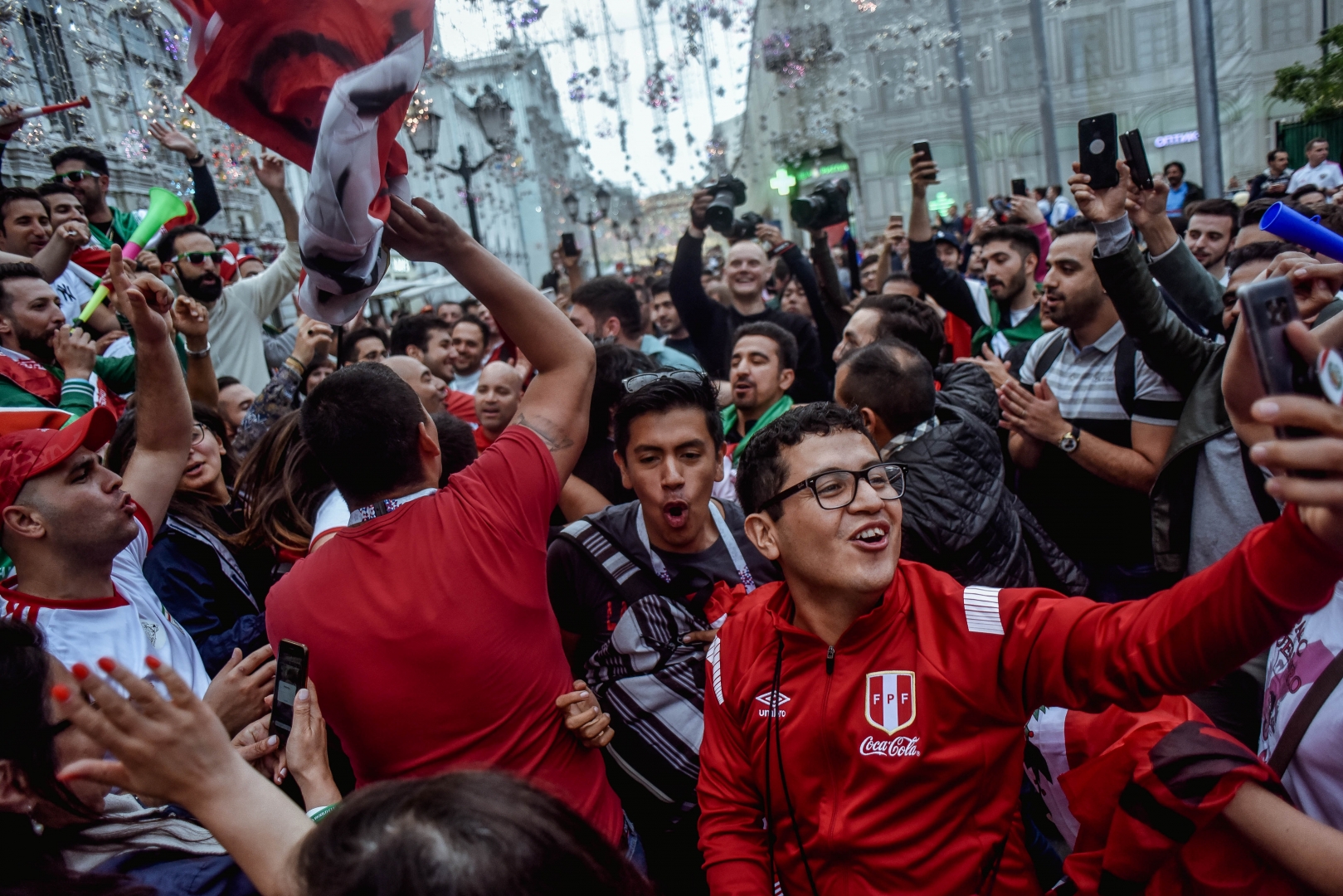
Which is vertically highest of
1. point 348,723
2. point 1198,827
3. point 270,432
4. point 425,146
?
point 425,146

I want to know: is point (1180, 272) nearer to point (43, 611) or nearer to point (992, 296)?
point (992, 296)

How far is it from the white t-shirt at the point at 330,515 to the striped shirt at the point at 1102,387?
2643 mm

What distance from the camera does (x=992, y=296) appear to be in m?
5.05

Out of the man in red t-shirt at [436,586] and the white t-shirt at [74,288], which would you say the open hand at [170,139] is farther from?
the man in red t-shirt at [436,586]

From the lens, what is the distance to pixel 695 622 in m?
2.35

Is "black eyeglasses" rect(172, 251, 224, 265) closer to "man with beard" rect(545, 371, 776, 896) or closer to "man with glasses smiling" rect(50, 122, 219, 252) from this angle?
"man with glasses smiling" rect(50, 122, 219, 252)

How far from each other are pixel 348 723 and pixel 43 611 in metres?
0.94

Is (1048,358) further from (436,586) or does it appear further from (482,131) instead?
(482,131)

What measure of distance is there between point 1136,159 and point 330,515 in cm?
308

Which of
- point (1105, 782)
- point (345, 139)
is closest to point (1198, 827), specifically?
point (1105, 782)

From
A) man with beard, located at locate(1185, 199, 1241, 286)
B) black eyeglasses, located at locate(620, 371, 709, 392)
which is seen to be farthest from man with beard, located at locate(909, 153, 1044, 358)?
black eyeglasses, located at locate(620, 371, 709, 392)

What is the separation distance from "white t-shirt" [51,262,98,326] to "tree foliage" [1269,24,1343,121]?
15.1 m

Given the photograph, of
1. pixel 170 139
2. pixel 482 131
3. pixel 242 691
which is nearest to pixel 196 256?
pixel 170 139

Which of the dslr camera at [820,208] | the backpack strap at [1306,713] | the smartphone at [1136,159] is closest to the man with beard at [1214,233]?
the dslr camera at [820,208]
